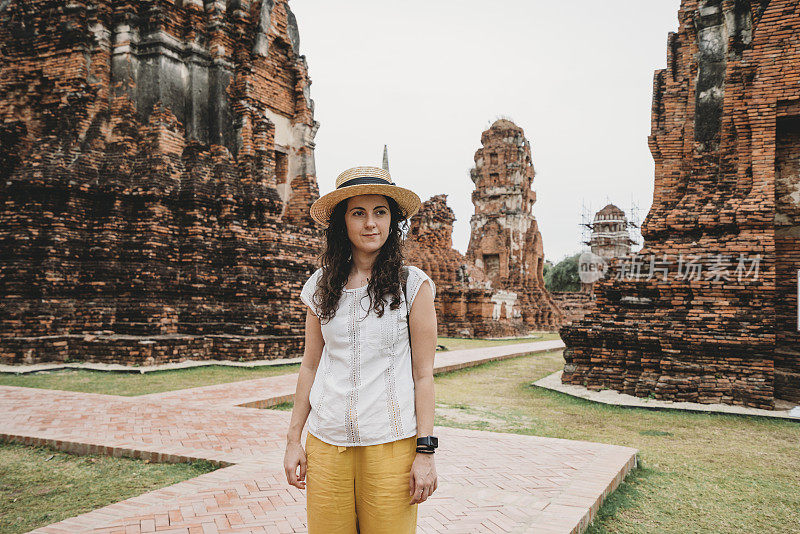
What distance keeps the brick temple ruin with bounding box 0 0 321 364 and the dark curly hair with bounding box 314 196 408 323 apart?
947cm

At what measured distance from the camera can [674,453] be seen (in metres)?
5.54

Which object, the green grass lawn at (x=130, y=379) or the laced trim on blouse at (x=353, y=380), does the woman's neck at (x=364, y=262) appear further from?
the green grass lawn at (x=130, y=379)

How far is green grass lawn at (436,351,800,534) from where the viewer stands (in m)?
3.87

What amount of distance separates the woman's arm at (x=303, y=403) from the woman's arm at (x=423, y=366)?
40 cm

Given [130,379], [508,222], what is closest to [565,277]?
[508,222]

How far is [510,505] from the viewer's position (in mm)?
3789

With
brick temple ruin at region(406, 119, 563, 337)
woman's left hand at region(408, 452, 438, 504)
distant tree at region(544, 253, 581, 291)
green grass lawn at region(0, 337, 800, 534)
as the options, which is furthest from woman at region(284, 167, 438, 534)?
distant tree at region(544, 253, 581, 291)

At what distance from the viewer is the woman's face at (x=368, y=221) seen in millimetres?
2227

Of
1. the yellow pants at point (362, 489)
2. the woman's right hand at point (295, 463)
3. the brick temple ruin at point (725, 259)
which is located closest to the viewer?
the yellow pants at point (362, 489)

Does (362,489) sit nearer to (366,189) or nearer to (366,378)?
(366,378)

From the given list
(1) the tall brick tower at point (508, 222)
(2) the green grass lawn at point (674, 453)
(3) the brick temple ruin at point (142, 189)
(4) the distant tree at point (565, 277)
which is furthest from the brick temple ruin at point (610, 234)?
(2) the green grass lawn at point (674, 453)

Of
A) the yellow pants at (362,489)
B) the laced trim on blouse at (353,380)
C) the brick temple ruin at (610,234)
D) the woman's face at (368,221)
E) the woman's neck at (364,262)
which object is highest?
the brick temple ruin at (610,234)

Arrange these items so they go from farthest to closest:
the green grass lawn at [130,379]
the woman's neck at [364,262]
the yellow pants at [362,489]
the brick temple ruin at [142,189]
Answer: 1. the brick temple ruin at [142,189]
2. the green grass lawn at [130,379]
3. the woman's neck at [364,262]
4. the yellow pants at [362,489]

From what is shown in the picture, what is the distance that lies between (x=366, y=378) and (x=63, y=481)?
3.56 m
